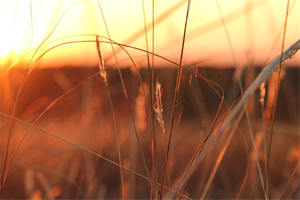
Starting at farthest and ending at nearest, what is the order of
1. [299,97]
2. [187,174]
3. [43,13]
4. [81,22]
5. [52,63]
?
[299,97]
[52,63]
[81,22]
[43,13]
[187,174]

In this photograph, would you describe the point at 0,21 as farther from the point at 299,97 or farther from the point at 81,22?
the point at 299,97

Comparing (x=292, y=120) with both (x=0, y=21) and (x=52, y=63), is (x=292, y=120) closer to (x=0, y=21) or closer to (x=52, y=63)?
(x=52, y=63)

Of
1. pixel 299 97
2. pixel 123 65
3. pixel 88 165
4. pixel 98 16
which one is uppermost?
pixel 98 16

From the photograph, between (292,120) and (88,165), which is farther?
(292,120)

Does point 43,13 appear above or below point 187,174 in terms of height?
above

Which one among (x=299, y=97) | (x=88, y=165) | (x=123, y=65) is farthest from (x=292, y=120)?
(x=123, y=65)

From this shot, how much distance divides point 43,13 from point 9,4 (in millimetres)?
67

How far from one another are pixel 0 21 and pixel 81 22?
277mm

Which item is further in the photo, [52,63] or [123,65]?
[52,63]

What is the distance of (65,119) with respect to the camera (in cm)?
179

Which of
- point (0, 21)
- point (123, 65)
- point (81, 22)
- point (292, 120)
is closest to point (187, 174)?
point (123, 65)

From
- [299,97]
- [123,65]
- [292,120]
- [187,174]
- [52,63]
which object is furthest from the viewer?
[299,97]

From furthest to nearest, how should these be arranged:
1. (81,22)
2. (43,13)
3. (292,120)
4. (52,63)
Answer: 1. (292,120)
2. (52,63)
3. (81,22)
4. (43,13)

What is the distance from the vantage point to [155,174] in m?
0.48
